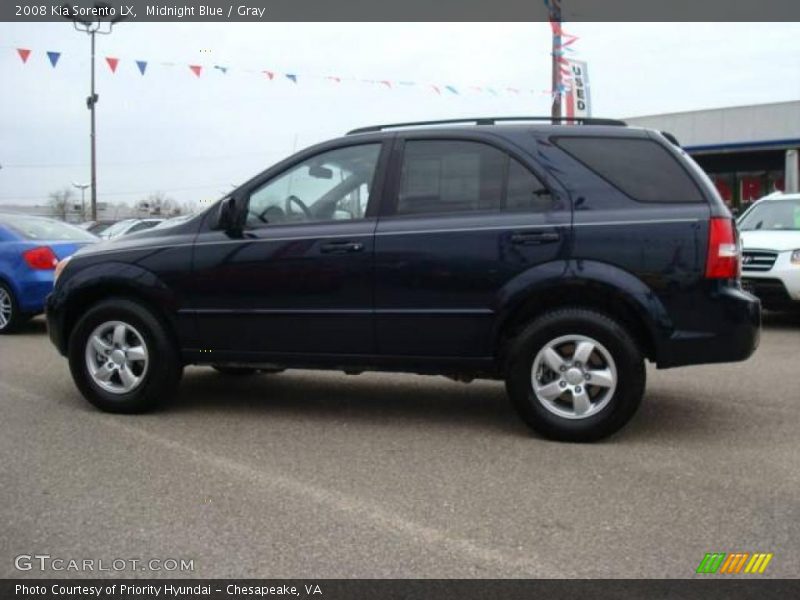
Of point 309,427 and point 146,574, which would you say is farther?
point 309,427

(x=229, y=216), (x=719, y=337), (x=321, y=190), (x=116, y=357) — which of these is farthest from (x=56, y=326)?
(x=719, y=337)

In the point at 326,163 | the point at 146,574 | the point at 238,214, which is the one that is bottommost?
the point at 146,574

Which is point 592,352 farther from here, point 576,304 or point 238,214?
point 238,214

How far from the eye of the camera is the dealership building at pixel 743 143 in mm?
23844

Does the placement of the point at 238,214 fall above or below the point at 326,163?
below

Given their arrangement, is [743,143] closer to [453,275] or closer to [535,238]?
[535,238]

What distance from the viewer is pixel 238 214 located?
4.96m

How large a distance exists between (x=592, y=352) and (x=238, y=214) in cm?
235

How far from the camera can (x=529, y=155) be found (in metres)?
4.61

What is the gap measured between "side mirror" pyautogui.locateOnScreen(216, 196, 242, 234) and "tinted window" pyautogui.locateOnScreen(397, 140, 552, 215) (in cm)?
106

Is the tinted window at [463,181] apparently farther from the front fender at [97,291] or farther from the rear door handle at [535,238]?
the front fender at [97,291]
